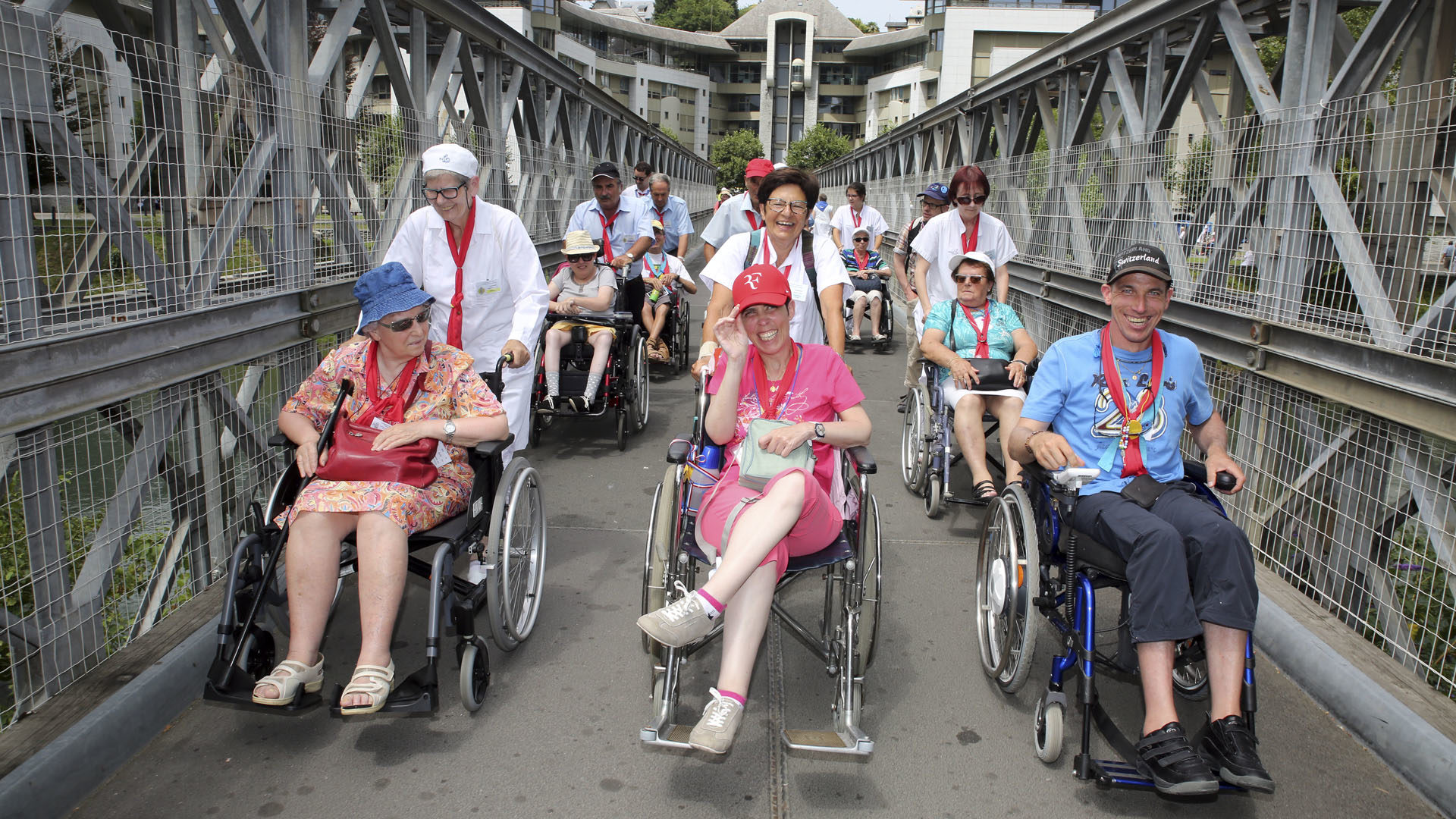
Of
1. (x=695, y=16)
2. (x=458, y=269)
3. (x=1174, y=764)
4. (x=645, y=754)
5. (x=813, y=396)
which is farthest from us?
(x=695, y=16)

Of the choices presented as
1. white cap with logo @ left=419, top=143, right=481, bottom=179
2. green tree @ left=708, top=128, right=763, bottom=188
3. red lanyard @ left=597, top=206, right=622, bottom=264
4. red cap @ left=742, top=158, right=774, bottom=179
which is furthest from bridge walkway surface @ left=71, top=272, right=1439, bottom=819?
green tree @ left=708, top=128, right=763, bottom=188

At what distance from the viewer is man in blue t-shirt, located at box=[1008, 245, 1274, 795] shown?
9.00 ft

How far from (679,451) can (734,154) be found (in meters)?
78.3

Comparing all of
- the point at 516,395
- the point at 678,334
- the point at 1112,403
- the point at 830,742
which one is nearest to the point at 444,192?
the point at 516,395

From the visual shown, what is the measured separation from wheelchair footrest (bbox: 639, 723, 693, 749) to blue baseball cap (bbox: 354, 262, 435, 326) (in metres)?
1.63

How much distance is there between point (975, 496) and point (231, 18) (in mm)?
4015

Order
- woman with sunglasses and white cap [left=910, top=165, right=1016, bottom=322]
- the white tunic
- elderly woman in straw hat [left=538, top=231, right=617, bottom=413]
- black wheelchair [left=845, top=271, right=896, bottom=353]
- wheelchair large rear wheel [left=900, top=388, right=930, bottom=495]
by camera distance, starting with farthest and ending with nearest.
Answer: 1. black wheelchair [left=845, top=271, right=896, bottom=353]
2. elderly woman in straw hat [left=538, top=231, right=617, bottom=413]
3. woman with sunglasses and white cap [left=910, top=165, right=1016, bottom=322]
4. wheelchair large rear wheel [left=900, top=388, right=930, bottom=495]
5. the white tunic

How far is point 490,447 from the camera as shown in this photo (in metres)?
3.46

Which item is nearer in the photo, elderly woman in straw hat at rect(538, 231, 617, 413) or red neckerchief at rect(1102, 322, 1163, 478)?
red neckerchief at rect(1102, 322, 1163, 478)

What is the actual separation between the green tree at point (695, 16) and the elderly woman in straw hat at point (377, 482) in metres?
115

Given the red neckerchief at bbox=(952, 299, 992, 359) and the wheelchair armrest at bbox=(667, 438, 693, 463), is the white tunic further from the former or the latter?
the wheelchair armrest at bbox=(667, 438, 693, 463)

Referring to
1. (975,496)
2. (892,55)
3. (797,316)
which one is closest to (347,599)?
(797,316)

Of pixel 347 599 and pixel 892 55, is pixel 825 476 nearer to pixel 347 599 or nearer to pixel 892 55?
pixel 347 599

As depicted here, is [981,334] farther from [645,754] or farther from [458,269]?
[645,754]
